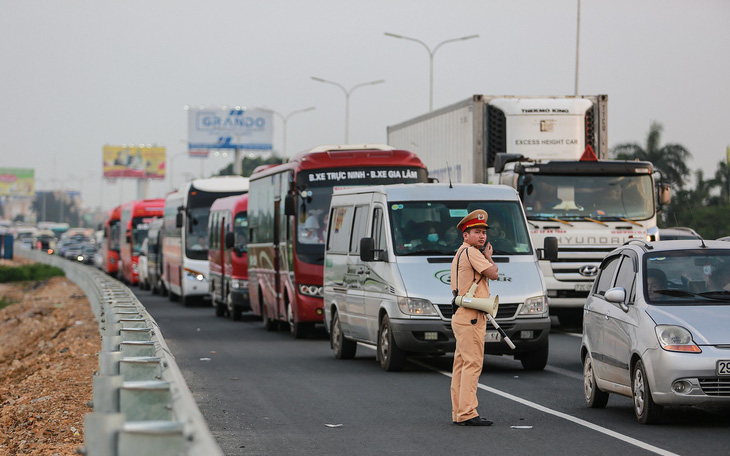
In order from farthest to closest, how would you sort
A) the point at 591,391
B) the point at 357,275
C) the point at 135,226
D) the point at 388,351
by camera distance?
the point at 135,226 < the point at 357,275 < the point at 388,351 < the point at 591,391

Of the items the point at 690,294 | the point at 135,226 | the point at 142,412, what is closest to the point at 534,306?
the point at 690,294

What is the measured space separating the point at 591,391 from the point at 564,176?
10810 millimetres

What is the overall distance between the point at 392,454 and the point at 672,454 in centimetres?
194

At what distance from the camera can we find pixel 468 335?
36.6ft

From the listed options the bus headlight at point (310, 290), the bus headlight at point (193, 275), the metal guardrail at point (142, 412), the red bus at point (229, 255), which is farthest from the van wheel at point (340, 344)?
the bus headlight at point (193, 275)

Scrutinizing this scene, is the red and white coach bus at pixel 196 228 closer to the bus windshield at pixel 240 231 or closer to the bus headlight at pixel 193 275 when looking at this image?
the bus headlight at pixel 193 275

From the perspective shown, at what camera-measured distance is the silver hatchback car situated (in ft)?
34.1

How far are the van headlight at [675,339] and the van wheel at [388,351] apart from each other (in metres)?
5.54

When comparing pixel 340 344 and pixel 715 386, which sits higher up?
pixel 715 386

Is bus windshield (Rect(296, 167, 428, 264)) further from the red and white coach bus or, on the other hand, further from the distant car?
the red and white coach bus

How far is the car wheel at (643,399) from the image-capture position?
10.7 metres

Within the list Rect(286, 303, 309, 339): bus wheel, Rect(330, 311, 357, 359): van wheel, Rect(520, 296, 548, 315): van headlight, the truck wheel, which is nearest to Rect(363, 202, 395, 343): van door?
Rect(330, 311, 357, 359): van wheel

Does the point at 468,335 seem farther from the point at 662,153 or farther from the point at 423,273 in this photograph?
the point at 662,153

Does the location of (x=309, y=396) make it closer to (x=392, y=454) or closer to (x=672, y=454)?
(x=392, y=454)
